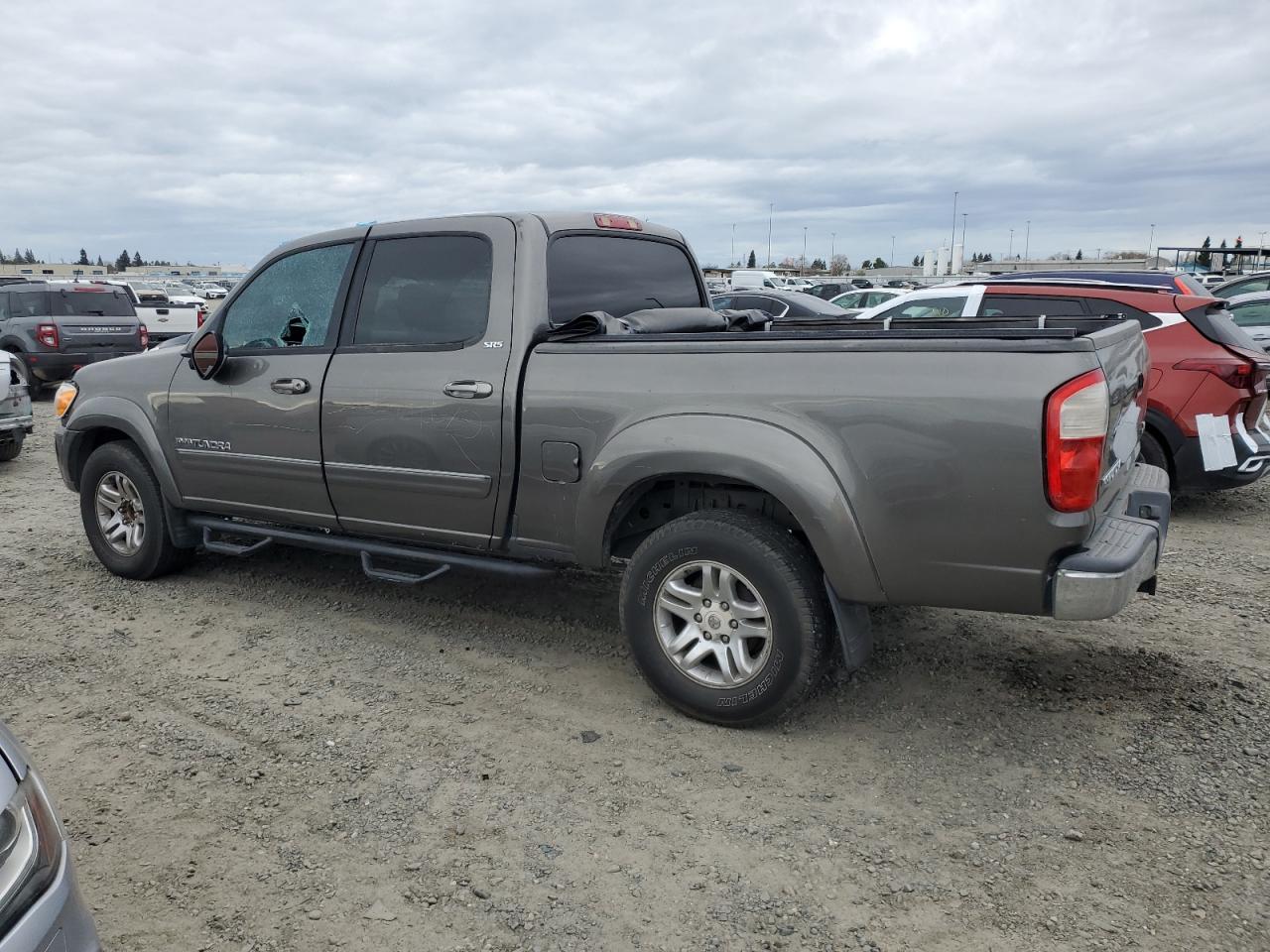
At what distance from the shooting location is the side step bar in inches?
171

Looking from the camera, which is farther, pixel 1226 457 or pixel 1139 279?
pixel 1139 279

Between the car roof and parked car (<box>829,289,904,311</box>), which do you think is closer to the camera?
the car roof

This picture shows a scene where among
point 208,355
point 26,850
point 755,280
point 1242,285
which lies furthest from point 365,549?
point 755,280

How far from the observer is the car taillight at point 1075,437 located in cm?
301

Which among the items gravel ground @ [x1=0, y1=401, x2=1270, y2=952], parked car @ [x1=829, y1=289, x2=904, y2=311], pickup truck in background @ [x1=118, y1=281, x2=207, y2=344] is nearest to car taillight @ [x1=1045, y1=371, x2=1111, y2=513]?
gravel ground @ [x1=0, y1=401, x2=1270, y2=952]

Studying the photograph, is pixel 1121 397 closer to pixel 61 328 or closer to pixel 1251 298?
pixel 1251 298

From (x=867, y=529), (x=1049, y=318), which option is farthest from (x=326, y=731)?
(x=1049, y=318)

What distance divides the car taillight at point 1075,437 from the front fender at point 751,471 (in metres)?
0.65

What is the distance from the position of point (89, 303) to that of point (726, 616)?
50.1 feet

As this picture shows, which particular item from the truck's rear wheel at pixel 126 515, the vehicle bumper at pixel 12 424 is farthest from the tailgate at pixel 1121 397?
the vehicle bumper at pixel 12 424

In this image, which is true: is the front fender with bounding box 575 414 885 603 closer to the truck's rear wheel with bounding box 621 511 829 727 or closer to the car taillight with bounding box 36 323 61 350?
the truck's rear wheel with bounding box 621 511 829 727

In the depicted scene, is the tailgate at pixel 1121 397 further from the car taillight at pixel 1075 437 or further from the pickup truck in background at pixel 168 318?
the pickup truck in background at pixel 168 318

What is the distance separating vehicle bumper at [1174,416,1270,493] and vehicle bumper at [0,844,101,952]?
6.96 metres

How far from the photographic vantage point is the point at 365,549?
4699 millimetres
